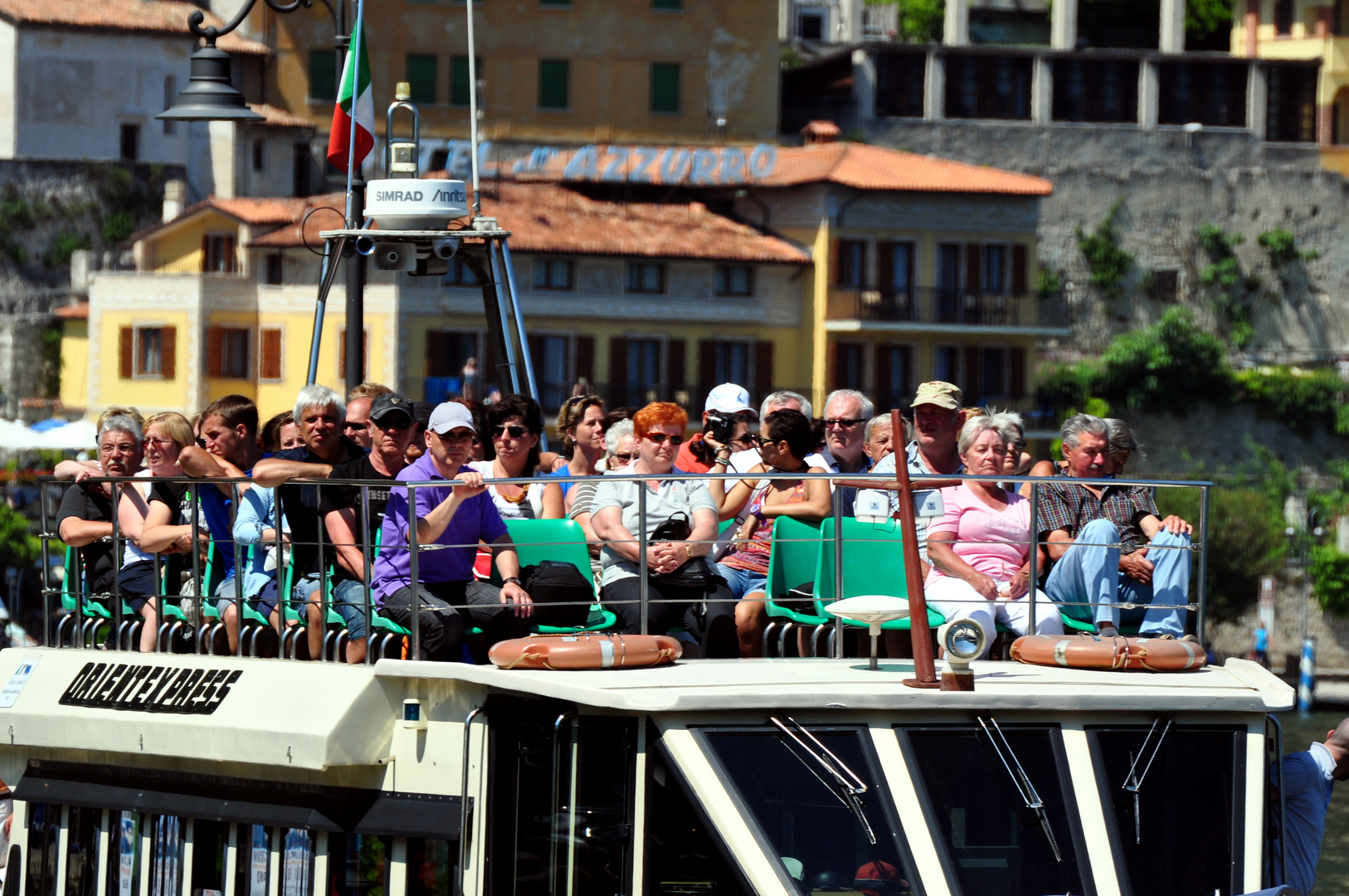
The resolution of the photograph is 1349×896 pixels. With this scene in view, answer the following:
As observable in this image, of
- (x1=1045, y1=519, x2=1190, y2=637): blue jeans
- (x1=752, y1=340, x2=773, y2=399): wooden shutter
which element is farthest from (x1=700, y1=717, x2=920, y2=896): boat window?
(x1=752, y1=340, x2=773, y2=399): wooden shutter

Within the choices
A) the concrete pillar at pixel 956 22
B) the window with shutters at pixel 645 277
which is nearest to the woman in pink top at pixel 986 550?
the window with shutters at pixel 645 277

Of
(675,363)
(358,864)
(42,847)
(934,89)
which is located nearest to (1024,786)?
(358,864)

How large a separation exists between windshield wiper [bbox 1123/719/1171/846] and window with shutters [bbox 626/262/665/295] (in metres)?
52.3

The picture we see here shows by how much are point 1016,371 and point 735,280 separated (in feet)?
31.8

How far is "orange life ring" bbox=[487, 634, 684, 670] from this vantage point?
754 cm

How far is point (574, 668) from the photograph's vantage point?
7551 millimetres

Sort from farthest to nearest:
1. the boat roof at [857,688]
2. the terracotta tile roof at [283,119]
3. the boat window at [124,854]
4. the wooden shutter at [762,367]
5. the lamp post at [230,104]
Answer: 1. the terracotta tile roof at [283,119]
2. the wooden shutter at [762,367]
3. the lamp post at [230,104]
4. the boat window at [124,854]
5. the boat roof at [857,688]

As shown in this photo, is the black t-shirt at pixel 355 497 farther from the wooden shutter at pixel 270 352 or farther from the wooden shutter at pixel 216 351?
the wooden shutter at pixel 216 351

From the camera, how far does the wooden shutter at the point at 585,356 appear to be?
60.1 meters

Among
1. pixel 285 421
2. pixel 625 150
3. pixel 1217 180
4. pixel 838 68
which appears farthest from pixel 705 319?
pixel 285 421

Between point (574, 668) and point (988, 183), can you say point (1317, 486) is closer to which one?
point (988, 183)

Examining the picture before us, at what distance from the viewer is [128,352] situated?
Answer: 59969 mm

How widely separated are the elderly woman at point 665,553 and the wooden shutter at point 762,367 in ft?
173

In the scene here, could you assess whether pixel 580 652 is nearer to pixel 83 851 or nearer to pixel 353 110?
pixel 83 851
